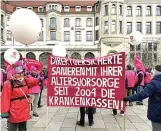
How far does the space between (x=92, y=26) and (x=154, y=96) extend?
5901 cm

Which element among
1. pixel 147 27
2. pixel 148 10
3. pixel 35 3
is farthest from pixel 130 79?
pixel 35 3

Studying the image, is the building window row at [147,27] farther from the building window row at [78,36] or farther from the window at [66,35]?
the window at [66,35]

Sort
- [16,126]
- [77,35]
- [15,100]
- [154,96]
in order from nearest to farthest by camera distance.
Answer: [154,96] < [15,100] < [16,126] < [77,35]

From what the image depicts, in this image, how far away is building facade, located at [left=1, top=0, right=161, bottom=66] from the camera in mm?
52438

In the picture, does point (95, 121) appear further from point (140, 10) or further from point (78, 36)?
point (78, 36)

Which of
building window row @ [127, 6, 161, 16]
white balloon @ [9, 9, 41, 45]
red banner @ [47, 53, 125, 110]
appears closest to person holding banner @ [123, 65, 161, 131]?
red banner @ [47, 53, 125, 110]

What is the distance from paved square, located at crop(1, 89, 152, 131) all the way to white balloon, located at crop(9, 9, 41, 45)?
248 centimetres

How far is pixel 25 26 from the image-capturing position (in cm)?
831

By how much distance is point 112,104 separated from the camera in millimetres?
6129

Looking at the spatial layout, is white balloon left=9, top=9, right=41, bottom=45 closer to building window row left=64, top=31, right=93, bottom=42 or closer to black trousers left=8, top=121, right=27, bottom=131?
black trousers left=8, top=121, right=27, bottom=131

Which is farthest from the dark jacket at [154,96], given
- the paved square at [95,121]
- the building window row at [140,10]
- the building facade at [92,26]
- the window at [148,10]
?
the window at [148,10]

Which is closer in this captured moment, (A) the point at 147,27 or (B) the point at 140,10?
(A) the point at 147,27

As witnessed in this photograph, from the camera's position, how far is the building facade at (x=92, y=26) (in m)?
52.4

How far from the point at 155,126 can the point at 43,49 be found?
159ft
